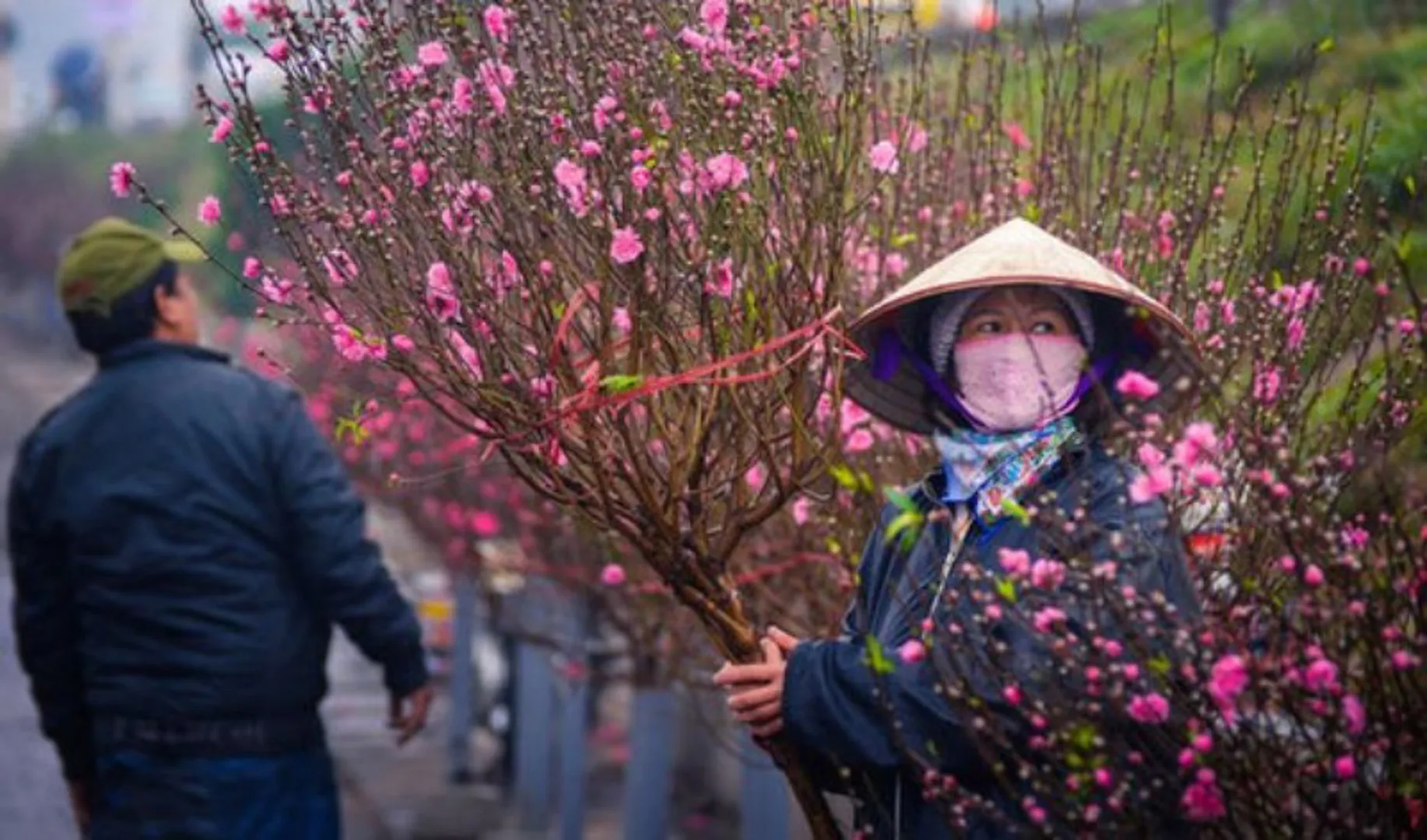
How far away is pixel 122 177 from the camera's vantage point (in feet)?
15.6

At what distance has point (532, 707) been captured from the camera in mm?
10633

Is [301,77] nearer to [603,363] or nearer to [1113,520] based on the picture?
[603,363]

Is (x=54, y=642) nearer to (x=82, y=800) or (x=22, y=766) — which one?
(x=82, y=800)

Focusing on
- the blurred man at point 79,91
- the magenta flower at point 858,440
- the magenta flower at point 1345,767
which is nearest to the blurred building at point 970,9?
the magenta flower at point 858,440

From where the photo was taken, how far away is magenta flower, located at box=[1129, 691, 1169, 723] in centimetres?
329

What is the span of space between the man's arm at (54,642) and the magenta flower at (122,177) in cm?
176

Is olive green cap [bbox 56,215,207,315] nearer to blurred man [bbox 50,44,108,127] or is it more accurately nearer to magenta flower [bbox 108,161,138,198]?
magenta flower [bbox 108,161,138,198]

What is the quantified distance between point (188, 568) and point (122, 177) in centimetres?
157

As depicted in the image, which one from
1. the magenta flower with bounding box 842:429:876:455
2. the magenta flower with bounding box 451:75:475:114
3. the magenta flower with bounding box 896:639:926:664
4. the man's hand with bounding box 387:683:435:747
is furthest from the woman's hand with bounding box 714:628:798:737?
the man's hand with bounding box 387:683:435:747

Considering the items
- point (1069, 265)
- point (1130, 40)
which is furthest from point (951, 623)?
point (1130, 40)

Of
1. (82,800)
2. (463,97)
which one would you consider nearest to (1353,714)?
(463,97)

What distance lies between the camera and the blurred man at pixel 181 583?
6.10 metres

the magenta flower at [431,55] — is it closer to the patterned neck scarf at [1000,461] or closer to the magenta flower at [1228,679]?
the patterned neck scarf at [1000,461]

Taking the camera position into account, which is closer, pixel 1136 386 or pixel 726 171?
pixel 1136 386
